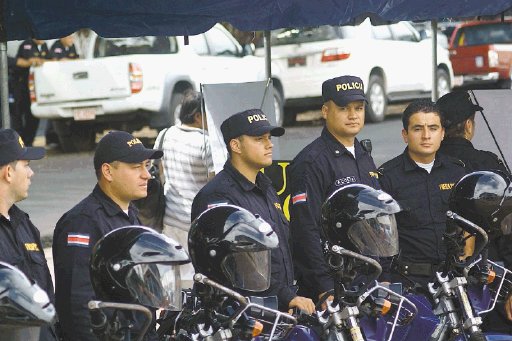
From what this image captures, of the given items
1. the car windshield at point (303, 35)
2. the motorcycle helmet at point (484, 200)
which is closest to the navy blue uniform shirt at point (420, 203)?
the motorcycle helmet at point (484, 200)

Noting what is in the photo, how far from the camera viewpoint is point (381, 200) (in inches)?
238

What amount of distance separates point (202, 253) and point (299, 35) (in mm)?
15893

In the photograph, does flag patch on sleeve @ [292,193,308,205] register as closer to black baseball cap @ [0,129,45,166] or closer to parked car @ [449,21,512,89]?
black baseball cap @ [0,129,45,166]

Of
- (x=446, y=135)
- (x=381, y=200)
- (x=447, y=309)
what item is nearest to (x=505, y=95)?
(x=446, y=135)

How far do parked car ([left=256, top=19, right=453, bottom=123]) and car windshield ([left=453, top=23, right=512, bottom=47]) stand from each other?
18.5ft

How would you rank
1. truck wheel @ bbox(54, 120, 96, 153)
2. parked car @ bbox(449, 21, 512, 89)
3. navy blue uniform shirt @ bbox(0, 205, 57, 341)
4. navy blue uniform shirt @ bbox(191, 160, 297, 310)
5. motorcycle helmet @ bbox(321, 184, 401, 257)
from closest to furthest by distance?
navy blue uniform shirt @ bbox(0, 205, 57, 341), motorcycle helmet @ bbox(321, 184, 401, 257), navy blue uniform shirt @ bbox(191, 160, 297, 310), truck wheel @ bbox(54, 120, 96, 153), parked car @ bbox(449, 21, 512, 89)

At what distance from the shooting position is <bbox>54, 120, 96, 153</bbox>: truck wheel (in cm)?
2048

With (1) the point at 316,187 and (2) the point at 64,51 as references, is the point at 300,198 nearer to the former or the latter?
(1) the point at 316,187

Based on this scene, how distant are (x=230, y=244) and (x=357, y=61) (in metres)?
15.6

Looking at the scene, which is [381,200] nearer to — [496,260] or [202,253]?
[202,253]

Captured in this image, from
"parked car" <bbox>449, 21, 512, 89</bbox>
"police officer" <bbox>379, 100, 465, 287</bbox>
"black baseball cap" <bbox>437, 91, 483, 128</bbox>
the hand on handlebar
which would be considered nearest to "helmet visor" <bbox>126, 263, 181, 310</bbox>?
the hand on handlebar

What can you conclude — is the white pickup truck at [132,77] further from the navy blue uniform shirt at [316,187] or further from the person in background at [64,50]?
the navy blue uniform shirt at [316,187]

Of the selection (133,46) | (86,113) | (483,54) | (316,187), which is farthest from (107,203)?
(483,54)

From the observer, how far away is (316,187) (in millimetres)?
7227
